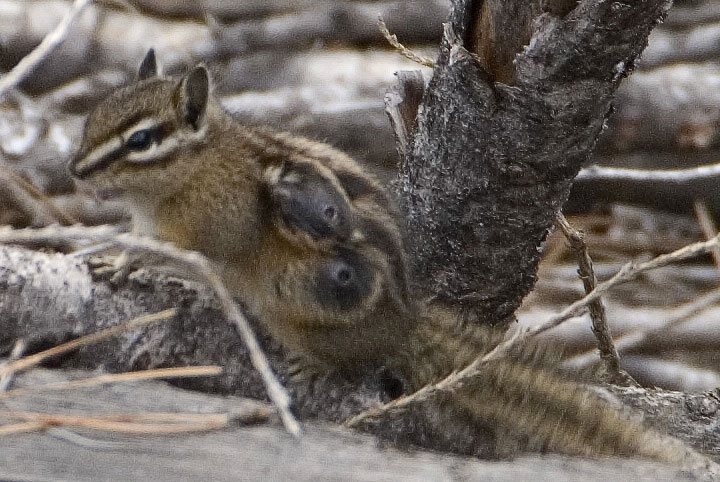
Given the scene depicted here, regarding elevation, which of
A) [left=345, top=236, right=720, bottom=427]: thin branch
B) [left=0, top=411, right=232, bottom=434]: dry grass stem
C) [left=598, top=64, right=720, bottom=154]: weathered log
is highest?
[left=598, top=64, right=720, bottom=154]: weathered log

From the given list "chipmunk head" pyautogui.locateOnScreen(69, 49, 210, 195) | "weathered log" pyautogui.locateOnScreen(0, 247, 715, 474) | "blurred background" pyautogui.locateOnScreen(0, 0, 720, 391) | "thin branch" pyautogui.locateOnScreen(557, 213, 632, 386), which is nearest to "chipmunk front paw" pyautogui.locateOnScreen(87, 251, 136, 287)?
"weathered log" pyautogui.locateOnScreen(0, 247, 715, 474)

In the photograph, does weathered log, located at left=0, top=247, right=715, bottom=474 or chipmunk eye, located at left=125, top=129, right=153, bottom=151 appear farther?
chipmunk eye, located at left=125, top=129, right=153, bottom=151

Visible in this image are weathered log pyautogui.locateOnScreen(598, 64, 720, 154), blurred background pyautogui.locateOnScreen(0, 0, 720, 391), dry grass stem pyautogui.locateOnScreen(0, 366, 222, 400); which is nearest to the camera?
dry grass stem pyautogui.locateOnScreen(0, 366, 222, 400)

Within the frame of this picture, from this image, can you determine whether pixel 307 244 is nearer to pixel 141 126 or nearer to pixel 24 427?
pixel 141 126

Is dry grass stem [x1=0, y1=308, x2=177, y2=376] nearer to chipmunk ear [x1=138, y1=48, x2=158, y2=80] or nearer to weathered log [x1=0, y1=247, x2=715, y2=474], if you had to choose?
weathered log [x1=0, y1=247, x2=715, y2=474]

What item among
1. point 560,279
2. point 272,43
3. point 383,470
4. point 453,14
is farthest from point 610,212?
point 383,470

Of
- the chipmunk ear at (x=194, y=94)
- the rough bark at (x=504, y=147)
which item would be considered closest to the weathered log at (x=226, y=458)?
the rough bark at (x=504, y=147)

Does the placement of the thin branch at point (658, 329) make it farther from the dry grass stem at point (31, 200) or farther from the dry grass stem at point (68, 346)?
the dry grass stem at point (31, 200)
